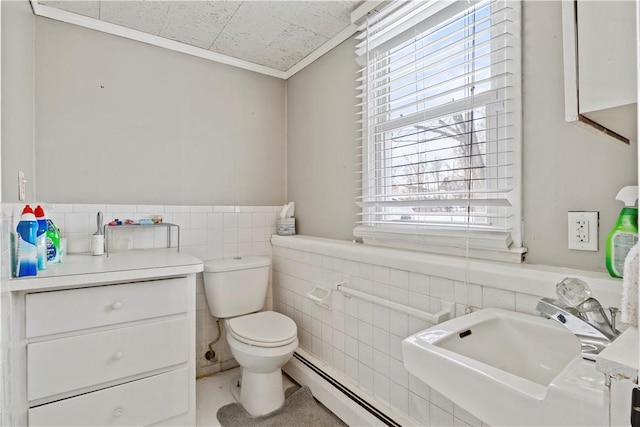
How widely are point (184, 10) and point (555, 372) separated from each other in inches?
88.3

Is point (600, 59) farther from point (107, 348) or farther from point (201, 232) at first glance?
point (201, 232)

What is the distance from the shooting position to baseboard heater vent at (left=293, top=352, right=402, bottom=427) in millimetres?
1428

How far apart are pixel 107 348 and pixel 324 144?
5.21 feet

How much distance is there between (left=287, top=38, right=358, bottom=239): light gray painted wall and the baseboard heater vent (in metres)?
0.78

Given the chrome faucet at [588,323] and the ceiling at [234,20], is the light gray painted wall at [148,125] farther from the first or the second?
the chrome faucet at [588,323]

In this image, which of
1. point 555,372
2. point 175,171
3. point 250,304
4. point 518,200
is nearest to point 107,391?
point 250,304

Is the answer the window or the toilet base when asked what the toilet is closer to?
the toilet base

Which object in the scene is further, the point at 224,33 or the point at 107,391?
the point at 224,33

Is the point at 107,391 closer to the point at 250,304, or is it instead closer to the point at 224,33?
the point at 250,304

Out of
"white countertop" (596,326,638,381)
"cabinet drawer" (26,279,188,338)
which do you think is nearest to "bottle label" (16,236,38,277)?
"cabinet drawer" (26,279,188,338)

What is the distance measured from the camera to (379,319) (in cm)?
151

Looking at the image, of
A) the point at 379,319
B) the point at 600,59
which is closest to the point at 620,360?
the point at 600,59

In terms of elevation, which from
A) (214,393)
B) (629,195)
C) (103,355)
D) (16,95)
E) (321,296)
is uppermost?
(16,95)

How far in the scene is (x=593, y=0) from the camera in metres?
0.54
